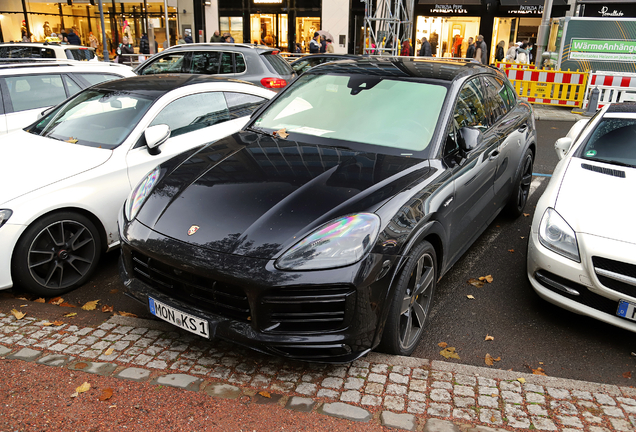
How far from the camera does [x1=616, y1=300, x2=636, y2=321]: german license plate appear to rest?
3.32 meters

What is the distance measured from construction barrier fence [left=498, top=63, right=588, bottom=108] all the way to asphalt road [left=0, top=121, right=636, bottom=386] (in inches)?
428

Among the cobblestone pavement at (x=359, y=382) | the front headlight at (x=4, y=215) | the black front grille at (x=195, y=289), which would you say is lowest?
the cobblestone pavement at (x=359, y=382)

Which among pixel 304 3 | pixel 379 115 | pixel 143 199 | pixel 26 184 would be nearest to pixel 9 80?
pixel 26 184

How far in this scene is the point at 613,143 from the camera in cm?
467

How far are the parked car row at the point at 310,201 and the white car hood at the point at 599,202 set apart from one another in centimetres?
2

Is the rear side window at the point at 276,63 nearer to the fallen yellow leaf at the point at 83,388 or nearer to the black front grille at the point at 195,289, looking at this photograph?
the black front grille at the point at 195,289

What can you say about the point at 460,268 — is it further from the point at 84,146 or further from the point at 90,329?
the point at 84,146

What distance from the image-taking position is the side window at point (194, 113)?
198 inches

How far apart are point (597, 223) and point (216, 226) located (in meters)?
2.58

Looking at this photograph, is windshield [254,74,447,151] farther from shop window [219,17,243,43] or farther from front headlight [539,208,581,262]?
shop window [219,17,243,43]

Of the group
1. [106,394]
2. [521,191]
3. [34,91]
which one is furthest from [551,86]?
[106,394]

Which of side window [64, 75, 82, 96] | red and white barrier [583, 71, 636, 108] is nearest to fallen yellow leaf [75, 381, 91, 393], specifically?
side window [64, 75, 82, 96]

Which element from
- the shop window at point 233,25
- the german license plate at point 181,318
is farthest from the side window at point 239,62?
the shop window at point 233,25

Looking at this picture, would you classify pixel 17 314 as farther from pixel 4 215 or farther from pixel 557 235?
pixel 557 235
